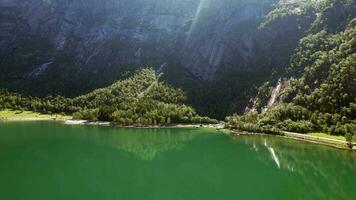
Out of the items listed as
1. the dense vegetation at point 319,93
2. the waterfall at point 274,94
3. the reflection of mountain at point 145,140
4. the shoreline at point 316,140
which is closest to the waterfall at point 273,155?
the shoreline at point 316,140

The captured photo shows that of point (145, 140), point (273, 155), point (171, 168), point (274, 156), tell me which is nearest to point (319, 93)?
point (273, 155)

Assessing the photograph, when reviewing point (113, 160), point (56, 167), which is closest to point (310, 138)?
point (113, 160)

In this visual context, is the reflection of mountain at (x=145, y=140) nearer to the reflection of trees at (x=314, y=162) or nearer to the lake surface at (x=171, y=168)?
the lake surface at (x=171, y=168)

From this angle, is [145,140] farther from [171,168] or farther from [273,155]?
[273,155]

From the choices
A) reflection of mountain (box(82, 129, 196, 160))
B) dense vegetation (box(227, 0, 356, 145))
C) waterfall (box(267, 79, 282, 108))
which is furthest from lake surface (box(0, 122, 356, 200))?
waterfall (box(267, 79, 282, 108))

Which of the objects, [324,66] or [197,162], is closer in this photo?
[197,162]

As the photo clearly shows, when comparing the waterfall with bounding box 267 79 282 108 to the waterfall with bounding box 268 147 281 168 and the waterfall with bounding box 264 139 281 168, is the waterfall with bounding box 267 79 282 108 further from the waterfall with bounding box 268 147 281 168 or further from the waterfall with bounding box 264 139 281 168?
the waterfall with bounding box 268 147 281 168

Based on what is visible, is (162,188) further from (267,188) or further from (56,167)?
(56,167)
